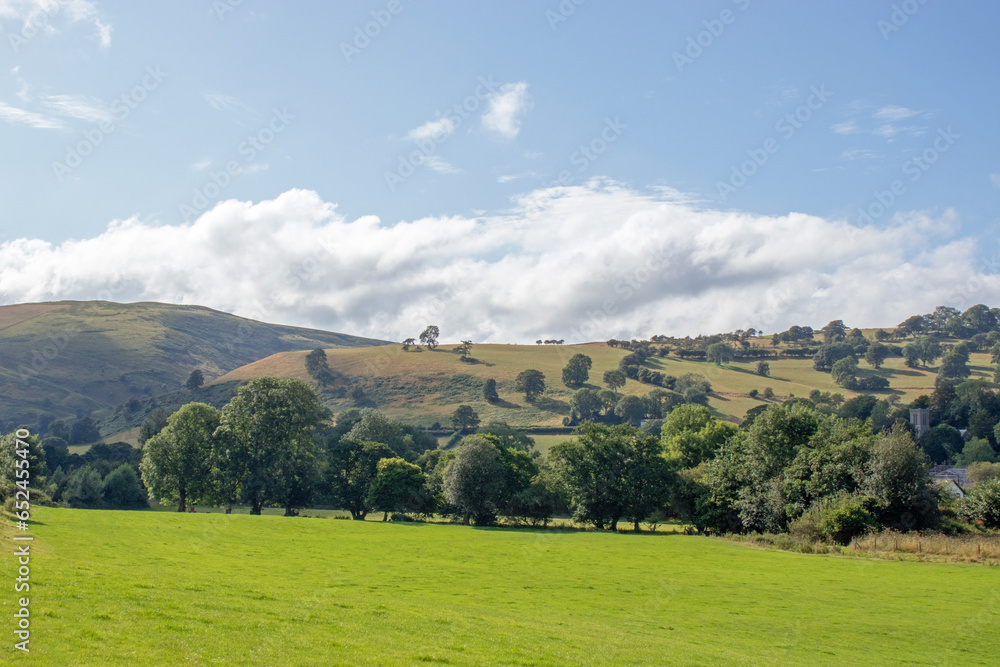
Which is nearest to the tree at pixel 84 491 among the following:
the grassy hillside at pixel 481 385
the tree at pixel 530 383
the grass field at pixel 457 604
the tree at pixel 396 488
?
the tree at pixel 396 488

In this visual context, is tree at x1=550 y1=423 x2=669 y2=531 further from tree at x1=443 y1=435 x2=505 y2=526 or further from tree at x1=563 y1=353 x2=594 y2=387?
tree at x1=563 y1=353 x2=594 y2=387

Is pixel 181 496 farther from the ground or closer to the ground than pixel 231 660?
closer to the ground

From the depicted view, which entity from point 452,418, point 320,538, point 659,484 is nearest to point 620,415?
point 452,418

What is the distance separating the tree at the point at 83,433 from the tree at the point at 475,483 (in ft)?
396

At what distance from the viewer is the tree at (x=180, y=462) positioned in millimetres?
73938

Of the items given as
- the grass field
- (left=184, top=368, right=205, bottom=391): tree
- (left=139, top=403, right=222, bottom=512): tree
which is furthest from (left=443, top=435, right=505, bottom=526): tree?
(left=184, top=368, right=205, bottom=391): tree

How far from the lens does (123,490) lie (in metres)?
89.5

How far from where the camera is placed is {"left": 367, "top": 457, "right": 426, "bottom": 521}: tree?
76062mm

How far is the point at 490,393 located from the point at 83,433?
3817 inches

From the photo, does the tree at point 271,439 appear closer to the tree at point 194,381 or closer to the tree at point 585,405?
the tree at point 585,405

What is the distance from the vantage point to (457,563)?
35938mm

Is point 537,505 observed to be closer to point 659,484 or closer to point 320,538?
point 659,484

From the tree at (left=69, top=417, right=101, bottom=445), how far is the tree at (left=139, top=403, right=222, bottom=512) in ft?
322

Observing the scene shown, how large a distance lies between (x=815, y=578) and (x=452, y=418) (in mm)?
121468
